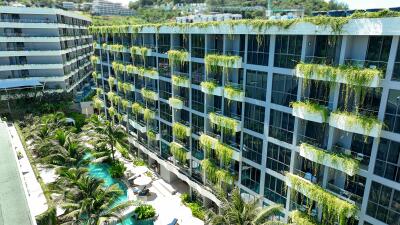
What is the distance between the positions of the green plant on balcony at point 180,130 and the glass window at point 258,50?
14233 mm

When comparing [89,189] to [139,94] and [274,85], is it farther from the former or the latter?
[139,94]

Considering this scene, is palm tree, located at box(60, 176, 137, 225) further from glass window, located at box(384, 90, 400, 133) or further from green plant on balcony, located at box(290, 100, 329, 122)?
glass window, located at box(384, 90, 400, 133)

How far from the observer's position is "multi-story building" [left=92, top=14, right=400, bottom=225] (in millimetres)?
21438

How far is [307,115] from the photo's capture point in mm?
24562

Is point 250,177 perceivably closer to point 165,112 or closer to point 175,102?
point 175,102

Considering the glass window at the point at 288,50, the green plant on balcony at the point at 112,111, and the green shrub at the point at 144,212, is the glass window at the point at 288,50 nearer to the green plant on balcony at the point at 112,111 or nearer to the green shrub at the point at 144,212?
the green shrub at the point at 144,212

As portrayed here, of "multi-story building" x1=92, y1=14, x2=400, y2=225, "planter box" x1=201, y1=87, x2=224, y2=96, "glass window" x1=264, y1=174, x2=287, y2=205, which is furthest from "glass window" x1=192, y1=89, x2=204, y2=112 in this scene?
"glass window" x1=264, y1=174, x2=287, y2=205

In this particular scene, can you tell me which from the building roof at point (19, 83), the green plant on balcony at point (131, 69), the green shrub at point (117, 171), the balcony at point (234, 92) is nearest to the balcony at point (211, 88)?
the balcony at point (234, 92)

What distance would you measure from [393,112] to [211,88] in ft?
58.5

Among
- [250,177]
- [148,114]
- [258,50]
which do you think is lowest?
[250,177]

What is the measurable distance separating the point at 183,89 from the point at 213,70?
8589 millimetres

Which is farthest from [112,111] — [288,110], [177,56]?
[288,110]

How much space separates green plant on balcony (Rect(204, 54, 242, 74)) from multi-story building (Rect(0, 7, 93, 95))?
4718 centimetres

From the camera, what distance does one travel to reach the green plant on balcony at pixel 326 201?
75.6ft
